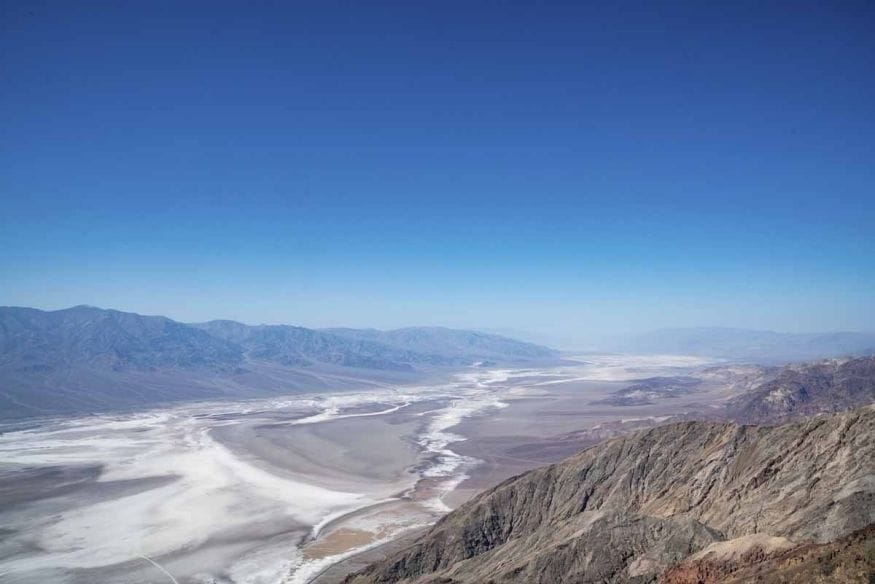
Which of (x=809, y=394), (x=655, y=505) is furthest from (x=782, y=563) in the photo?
(x=809, y=394)

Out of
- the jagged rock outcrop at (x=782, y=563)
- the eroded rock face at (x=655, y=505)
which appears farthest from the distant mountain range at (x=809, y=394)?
the jagged rock outcrop at (x=782, y=563)

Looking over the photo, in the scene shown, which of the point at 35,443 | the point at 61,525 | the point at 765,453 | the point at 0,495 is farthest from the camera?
the point at 35,443

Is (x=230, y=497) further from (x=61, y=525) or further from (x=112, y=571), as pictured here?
(x=112, y=571)

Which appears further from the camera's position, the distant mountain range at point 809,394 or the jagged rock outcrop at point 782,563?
the distant mountain range at point 809,394

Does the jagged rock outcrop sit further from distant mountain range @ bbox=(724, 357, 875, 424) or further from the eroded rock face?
distant mountain range @ bbox=(724, 357, 875, 424)

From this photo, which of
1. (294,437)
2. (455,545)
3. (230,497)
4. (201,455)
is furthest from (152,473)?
(455,545)

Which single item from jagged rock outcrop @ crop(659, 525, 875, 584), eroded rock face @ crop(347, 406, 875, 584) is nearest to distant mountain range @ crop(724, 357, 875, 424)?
eroded rock face @ crop(347, 406, 875, 584)

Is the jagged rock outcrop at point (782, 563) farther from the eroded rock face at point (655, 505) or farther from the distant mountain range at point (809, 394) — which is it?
the distant mountain range at point (809, 394)

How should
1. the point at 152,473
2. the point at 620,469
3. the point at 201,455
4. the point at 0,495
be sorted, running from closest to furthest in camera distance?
the point at 620,469 < the point at 0,495 < the point at 152,473 < the point at 201,455
